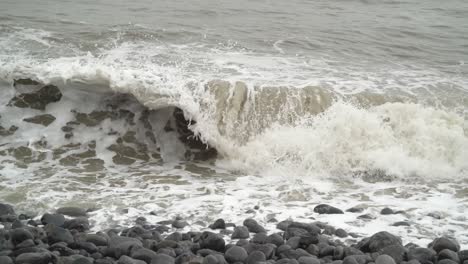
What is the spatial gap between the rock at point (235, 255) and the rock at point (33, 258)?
1.53 m

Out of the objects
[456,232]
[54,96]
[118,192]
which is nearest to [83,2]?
[54,96]

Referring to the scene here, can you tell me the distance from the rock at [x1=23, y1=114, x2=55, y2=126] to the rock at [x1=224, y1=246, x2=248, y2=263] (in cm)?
524

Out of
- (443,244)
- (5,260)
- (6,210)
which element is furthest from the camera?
(6,210)

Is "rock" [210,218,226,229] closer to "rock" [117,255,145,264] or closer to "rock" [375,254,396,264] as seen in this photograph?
"rock" [117,255,145,264]

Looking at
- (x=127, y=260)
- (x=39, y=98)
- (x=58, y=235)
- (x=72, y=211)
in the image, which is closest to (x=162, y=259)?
(x=127, y=260)

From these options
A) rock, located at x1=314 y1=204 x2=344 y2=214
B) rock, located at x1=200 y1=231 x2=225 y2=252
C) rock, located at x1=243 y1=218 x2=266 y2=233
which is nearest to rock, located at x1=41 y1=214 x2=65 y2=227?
rock, located at x1=200 y1=231 x2=225 y2=252

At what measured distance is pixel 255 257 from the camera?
4.43 metres

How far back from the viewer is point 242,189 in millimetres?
6785

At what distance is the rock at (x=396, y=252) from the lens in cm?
457

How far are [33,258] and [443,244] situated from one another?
3.72m

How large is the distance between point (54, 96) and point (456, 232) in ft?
22.3

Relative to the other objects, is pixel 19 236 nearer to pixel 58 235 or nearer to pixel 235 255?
pixel 58 235

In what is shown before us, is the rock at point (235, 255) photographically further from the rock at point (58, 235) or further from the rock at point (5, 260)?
the rock at point (5, 260)

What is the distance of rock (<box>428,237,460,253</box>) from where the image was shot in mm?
4781
